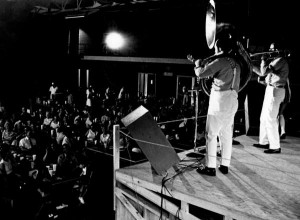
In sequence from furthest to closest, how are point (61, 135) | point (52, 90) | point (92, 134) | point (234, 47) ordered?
point (52, 90)
point (92, 134)
point (61, 135)
point (234, 47)

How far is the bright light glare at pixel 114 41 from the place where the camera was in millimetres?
17547

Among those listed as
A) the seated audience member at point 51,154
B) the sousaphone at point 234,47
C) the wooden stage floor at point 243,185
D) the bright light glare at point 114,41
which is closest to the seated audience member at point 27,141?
the seated audience member at point 51,154

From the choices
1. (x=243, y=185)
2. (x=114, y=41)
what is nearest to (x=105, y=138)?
(x=243, y=185)

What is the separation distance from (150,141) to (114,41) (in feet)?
47.3

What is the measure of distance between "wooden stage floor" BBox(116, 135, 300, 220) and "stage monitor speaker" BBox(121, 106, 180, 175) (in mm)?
172

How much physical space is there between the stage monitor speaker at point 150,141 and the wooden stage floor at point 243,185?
0.57 ft

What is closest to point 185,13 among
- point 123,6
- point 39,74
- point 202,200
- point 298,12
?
point 123,6

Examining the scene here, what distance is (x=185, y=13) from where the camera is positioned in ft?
47.0

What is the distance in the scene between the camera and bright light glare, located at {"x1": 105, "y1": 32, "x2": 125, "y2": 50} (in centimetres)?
1755

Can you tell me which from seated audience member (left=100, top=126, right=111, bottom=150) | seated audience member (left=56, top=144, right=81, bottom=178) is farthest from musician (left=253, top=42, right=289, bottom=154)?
seated audience member (left=100, top=126, right=111, bottom=150)

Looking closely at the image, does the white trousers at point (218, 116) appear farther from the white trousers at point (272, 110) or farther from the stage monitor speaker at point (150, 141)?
the white trousers at point (272, 110)

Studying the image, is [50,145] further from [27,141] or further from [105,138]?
[105,138]

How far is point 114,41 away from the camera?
17812mm

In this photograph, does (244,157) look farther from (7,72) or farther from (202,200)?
(7,72)
